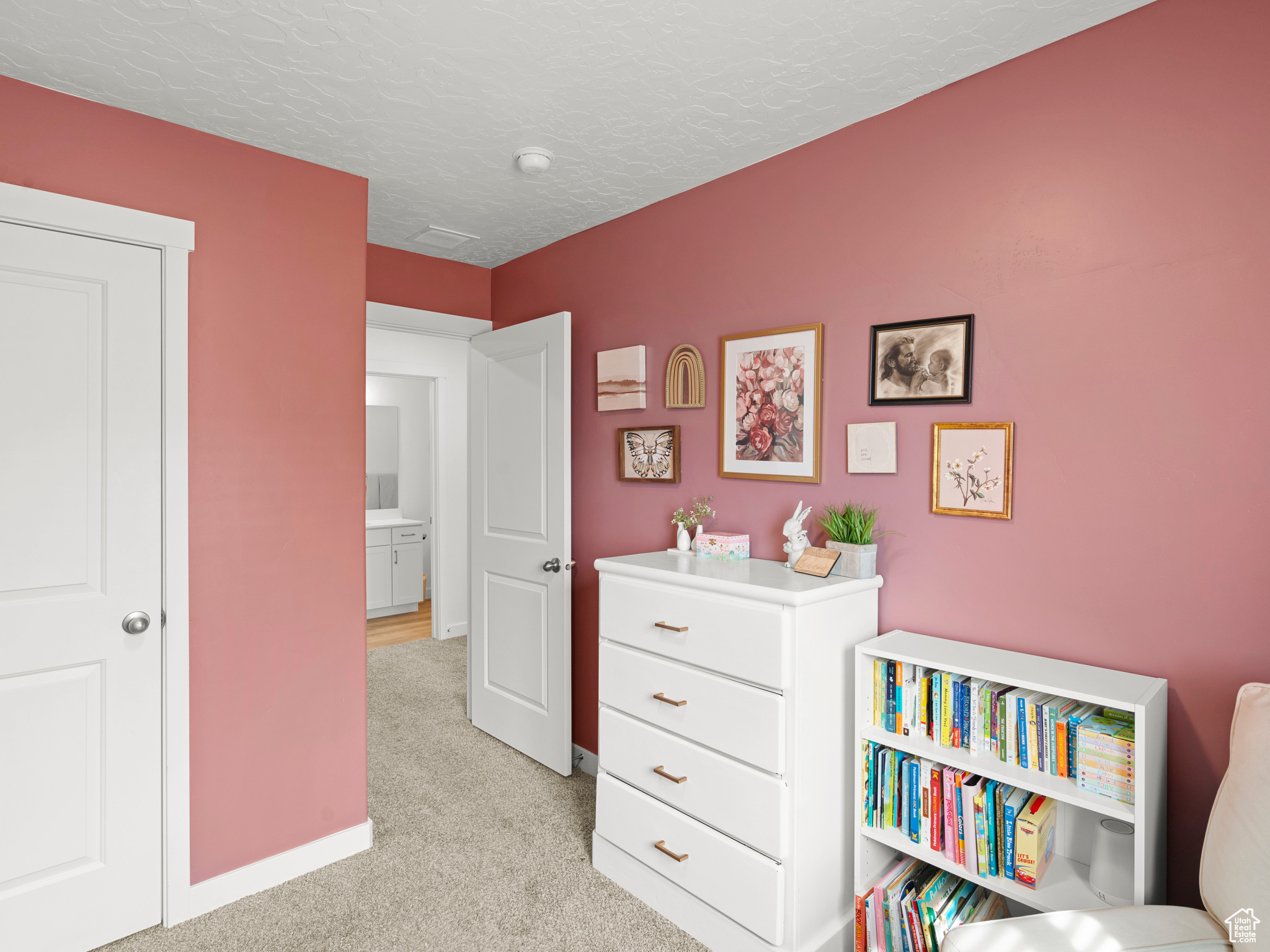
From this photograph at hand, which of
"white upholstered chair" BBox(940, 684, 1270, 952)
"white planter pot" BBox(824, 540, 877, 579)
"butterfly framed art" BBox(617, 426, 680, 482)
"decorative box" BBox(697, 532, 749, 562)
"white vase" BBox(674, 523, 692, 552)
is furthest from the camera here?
"butterfly framed art" BBox(617, 426, 680, 482)

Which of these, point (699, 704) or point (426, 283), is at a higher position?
point (426, 283)

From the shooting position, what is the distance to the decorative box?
2.34 m

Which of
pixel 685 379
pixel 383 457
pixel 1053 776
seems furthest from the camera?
pixel 383 457

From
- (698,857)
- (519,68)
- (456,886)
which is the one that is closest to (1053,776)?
(698,857)

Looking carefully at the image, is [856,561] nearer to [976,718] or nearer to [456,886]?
[976,718]

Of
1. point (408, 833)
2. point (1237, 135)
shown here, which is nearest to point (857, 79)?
point (1237, 135)

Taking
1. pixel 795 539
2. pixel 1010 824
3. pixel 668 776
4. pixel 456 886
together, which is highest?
pixel 795 539

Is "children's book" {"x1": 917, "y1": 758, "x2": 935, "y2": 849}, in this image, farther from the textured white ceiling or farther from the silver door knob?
the silver door knob

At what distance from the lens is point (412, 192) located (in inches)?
103

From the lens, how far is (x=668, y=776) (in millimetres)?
2057

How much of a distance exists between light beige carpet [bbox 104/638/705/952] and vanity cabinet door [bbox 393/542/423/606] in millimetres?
2790

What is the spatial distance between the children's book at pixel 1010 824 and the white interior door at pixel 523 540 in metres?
1.78

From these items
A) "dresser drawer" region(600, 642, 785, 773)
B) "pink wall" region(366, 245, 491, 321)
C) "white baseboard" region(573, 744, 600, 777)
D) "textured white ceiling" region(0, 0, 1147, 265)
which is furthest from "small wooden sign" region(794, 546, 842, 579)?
"pink wall" region(366, 245, 491, 321)

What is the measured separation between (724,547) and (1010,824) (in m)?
1.12
